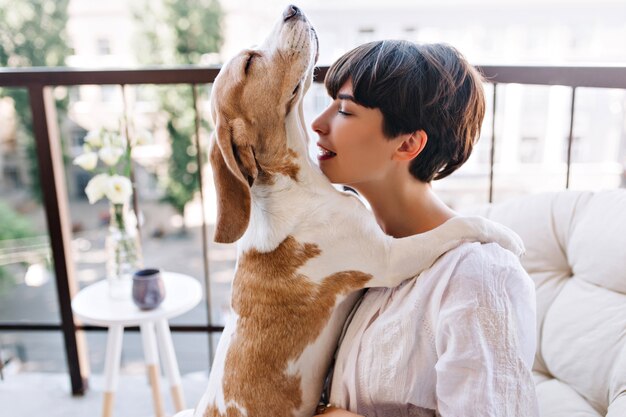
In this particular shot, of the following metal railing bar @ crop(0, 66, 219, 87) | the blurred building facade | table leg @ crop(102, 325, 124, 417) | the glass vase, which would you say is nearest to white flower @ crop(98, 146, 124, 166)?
the glass vase

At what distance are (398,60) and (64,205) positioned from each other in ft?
5.88

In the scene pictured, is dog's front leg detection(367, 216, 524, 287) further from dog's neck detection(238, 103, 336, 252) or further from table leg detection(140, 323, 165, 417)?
table leg detection(140, 323, 165, 417)

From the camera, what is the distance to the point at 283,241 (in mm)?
1195

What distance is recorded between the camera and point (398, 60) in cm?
111

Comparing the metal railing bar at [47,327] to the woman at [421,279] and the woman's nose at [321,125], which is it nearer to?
the woman at [421,279]

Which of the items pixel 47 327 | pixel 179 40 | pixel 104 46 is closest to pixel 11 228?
pixel 179 40

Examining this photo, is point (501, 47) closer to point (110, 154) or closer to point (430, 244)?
point (110, 154)

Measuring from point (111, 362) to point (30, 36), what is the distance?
17189 mm

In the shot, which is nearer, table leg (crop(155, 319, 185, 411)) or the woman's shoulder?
the woman's shoulder

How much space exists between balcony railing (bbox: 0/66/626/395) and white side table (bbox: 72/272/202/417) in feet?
0.90

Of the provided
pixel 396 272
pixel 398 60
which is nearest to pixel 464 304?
pixel 396 272

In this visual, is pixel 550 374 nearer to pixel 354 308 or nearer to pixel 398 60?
pixel 354 308

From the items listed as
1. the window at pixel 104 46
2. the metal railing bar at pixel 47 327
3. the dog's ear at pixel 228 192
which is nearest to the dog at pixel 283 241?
the dog's ear at pixel 228 192

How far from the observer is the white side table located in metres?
1.96
